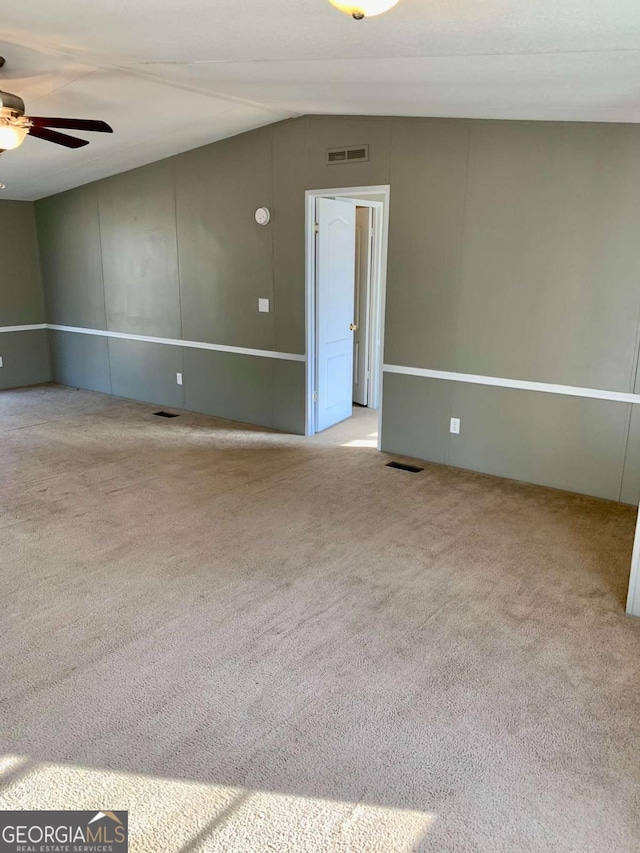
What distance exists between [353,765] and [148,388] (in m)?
5.74

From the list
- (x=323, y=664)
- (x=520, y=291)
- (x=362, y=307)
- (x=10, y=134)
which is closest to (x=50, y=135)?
(x=10, y=134)

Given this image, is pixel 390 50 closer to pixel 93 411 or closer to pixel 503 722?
pixel 503 722

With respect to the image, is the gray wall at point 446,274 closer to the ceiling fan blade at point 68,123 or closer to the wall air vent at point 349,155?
the wall air vent at point 349,155

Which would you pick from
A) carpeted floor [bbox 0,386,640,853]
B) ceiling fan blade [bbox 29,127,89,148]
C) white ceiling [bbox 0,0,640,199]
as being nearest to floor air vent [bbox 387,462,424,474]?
carpeted floor [bbox 0,386,640,853]

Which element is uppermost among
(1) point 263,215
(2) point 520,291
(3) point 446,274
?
(1) point 263,215

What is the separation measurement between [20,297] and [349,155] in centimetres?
500

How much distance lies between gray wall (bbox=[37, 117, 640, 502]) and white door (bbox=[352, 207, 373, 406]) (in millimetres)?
1335

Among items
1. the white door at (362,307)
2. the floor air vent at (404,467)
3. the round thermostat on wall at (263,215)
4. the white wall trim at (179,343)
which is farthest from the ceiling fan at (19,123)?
the white door at (362,307)

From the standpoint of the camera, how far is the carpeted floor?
6.16 ft

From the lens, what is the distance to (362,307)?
6.79 meters

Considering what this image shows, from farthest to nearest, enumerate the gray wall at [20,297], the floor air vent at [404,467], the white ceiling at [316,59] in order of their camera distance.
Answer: the gray wall at [20,297]
the floor air vent at [404,467]
the white ceiling at [316,59]

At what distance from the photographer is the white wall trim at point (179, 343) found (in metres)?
5.84

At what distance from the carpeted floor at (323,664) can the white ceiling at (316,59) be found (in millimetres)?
2483

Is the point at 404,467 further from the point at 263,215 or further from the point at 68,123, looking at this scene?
the point at 68,123
